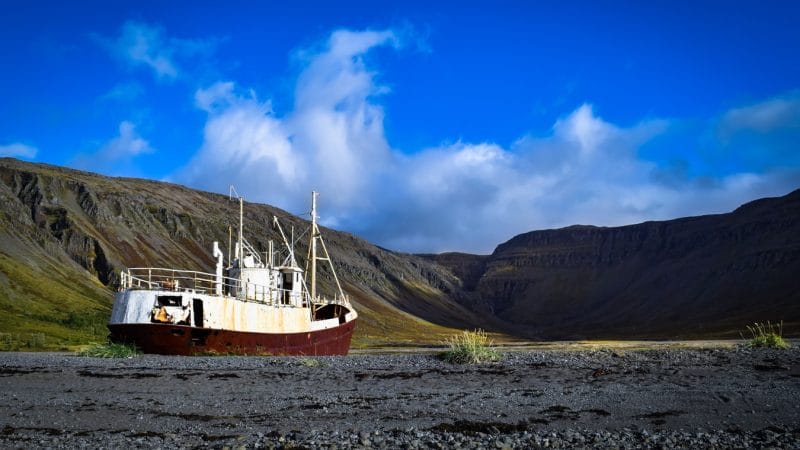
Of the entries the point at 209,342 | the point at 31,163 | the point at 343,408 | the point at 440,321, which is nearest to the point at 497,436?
the point at 343,408

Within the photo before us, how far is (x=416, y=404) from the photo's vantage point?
16703mm

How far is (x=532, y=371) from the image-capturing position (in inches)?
920

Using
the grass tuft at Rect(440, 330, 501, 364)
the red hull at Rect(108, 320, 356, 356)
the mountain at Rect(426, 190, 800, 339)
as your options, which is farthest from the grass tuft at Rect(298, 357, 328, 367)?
the mountain at Rect(426, 190, 800, 339)

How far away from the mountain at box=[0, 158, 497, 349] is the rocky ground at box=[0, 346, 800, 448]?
30267 millimetres

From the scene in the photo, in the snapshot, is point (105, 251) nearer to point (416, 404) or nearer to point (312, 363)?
point (312, 363)

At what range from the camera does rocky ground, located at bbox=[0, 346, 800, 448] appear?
12.4m

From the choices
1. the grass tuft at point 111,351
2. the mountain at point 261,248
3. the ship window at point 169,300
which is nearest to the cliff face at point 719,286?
the mountain at point 261,248

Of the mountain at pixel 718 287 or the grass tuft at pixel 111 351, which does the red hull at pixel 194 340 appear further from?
the mountain at pixel 718 287

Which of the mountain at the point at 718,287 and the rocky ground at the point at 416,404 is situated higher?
the mountain at the point at 718,287

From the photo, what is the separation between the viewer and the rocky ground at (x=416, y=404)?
12.4 meters

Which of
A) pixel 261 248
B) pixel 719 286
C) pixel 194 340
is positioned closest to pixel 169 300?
pixel 194 340

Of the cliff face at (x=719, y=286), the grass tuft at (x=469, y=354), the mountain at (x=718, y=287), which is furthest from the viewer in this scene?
the cliff face at (x=719, y=286)

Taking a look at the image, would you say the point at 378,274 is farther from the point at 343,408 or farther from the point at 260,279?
the point at 343,408

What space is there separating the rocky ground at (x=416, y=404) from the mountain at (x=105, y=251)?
30.3m
